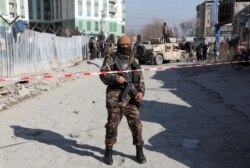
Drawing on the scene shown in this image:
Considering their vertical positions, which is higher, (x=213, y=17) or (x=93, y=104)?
(x=213, y=17)

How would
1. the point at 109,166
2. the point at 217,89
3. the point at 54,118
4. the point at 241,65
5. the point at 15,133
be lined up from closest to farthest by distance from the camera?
the point at 109,166 → the point at 15,133 → the point at 54,118 → the point at 217,89 → the point at 241,65

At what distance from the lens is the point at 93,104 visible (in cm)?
1062

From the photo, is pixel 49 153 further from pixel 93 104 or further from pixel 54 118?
pixel 93 104

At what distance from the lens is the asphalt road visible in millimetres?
5598

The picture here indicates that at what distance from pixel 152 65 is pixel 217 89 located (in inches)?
589

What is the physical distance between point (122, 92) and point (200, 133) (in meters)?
Answer: 2.29

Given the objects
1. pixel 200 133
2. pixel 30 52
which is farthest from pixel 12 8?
pixel 200 133

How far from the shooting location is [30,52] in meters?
17.8

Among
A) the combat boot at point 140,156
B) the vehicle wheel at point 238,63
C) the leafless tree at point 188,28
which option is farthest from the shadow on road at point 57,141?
Answer: the leafless tree at point 188,28

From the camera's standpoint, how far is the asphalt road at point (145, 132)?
560cm

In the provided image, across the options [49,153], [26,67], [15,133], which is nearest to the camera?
[49,153]

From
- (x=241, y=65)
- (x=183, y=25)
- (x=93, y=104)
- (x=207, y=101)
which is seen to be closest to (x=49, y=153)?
(x=93, y=104)

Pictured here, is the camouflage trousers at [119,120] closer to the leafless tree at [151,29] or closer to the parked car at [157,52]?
the parked car at [157,52]

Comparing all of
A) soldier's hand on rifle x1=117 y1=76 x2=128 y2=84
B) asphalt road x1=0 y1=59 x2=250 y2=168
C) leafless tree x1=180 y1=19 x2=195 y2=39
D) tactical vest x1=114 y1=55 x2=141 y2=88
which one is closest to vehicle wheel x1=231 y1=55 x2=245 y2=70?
asphalt road x1=0 y1=59 x2=250 y2=168
